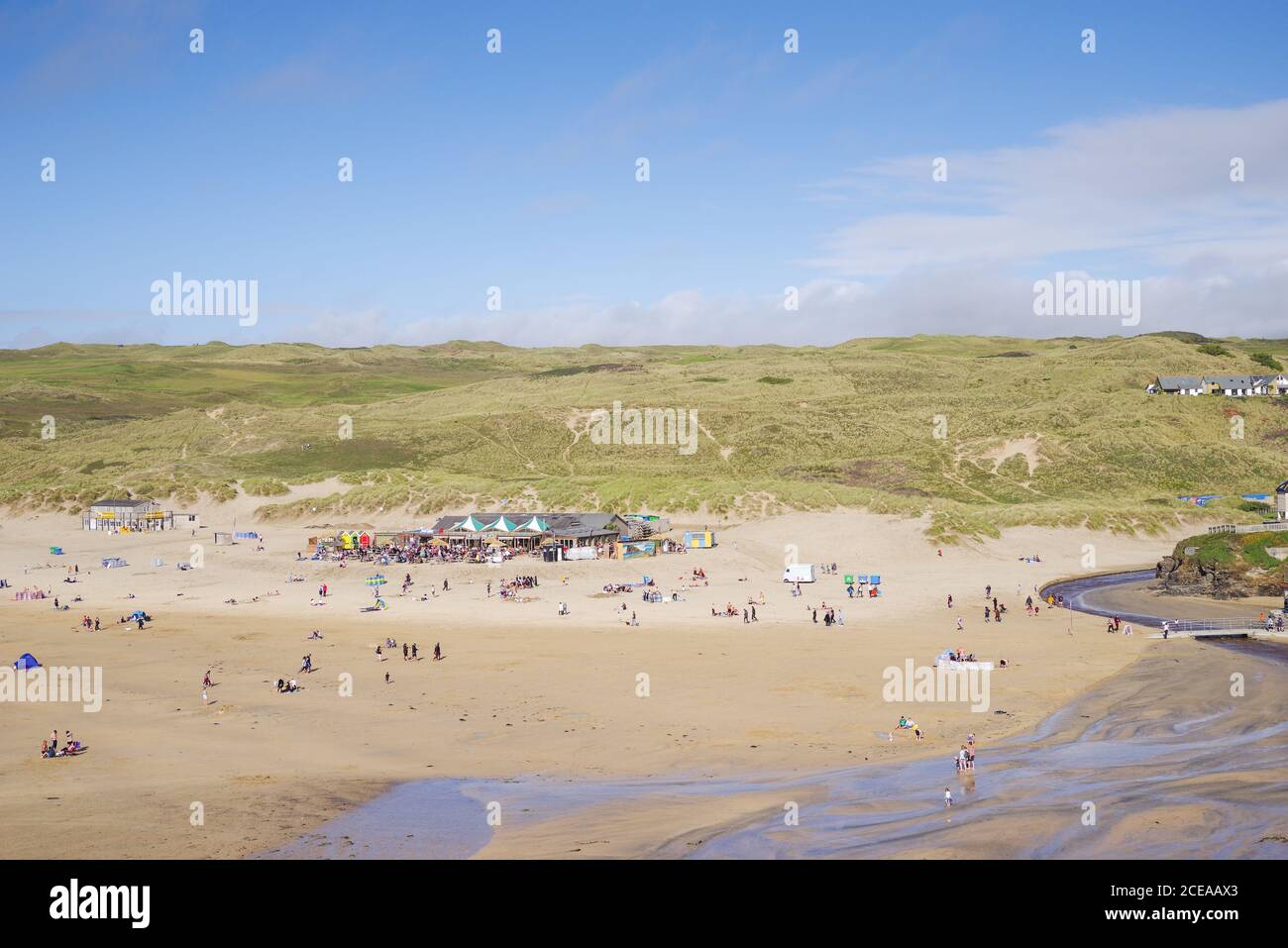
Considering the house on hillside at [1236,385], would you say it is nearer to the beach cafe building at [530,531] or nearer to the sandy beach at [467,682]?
the sandy beach at [467,682]

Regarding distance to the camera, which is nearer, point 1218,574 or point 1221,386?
point 1218,574

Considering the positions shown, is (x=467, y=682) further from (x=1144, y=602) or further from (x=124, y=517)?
(x=124, y=517)

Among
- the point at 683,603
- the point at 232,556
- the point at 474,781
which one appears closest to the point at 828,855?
the point at 474,781

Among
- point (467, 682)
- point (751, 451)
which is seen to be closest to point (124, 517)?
point (467, 682)

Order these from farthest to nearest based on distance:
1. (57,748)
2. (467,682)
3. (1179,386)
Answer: (1179,386)
(467,682)
(57,748)

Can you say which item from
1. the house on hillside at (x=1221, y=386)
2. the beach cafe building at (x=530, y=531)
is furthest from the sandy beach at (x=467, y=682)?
the house on hillside at (x=1221, y=386)
